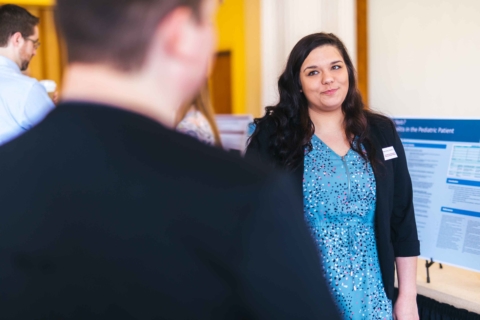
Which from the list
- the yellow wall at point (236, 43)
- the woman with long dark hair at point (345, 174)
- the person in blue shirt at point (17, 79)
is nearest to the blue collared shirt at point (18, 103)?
the person in blue shirt at point (17, 79)

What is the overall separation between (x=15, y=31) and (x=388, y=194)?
1.90 metres

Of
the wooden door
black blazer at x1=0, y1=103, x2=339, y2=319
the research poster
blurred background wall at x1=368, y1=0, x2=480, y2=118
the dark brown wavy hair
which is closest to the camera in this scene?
black blazer at x1=0, y1=103, x2=339, y2=319

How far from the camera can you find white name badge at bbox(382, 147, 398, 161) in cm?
173

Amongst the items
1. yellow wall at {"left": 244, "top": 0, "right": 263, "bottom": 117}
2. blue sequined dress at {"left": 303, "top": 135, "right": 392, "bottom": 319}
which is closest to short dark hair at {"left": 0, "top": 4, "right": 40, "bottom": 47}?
blue sequined dress at {"left": 303, "top": 135, "right": 392, "bottom": 319}

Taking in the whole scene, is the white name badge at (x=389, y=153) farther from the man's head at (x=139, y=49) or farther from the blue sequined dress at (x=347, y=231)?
the man's head at (x=139, y=49)

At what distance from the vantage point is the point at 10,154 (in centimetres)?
45

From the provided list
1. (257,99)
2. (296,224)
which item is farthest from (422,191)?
(257,99)

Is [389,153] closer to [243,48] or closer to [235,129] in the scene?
[235,129]

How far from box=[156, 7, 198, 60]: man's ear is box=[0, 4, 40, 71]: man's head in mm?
2224

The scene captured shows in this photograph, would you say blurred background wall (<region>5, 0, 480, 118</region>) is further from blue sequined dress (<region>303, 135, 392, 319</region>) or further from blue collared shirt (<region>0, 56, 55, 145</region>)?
blue sequined dress (<region>303, 135, 392, 319</region>)

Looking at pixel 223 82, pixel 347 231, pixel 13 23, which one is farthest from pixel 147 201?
pixel 223 82

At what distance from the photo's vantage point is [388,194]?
1688 millimetres

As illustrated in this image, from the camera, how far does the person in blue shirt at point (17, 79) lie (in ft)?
→ 7.15

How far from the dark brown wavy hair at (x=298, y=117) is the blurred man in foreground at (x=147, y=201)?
1296 millimetres
